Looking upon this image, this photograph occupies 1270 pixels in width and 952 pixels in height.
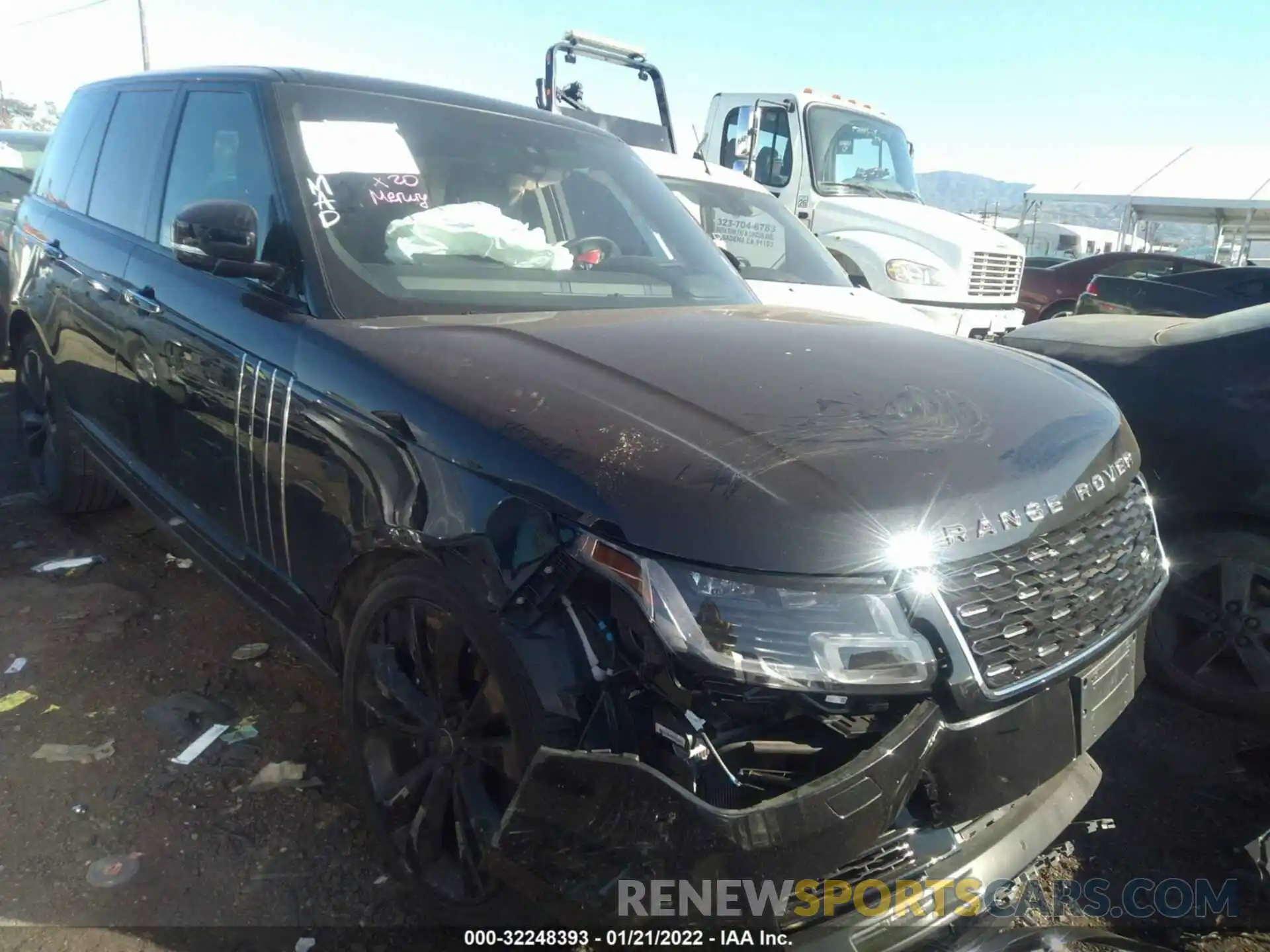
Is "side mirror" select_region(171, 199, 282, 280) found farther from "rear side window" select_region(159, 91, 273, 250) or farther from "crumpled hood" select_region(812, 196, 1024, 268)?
A: "crumpled hood" select_region(812, 196, 1024, 268)

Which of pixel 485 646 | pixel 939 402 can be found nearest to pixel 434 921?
pixel 485 646

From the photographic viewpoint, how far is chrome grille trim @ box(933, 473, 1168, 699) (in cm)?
165

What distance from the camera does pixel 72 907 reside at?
2.28m

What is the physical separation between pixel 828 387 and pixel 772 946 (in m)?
1.13

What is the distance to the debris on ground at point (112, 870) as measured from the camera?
236cm

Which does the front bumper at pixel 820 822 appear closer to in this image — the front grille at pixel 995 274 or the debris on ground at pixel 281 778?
the debris on ground at pixel 281 778

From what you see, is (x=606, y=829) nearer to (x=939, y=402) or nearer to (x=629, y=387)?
(x=629, y=387)

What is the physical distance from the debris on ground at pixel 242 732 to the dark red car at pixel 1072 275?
43.2 feet

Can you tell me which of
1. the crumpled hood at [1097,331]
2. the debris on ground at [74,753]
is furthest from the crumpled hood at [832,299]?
the debris on ground at [74,753]

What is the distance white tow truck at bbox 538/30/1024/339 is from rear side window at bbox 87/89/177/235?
16.9 feet

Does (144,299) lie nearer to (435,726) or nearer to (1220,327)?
(435,726)

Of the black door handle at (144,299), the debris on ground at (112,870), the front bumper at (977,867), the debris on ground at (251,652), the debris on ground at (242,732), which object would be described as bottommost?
the debris on ground at (112,870)

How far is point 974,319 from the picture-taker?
359 inches

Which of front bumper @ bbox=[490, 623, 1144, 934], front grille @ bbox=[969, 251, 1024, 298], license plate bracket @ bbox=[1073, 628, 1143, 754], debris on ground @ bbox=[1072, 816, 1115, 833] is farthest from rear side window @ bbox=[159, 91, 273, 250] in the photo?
front grille @ bbox=[969, 251, 1024, 298]
